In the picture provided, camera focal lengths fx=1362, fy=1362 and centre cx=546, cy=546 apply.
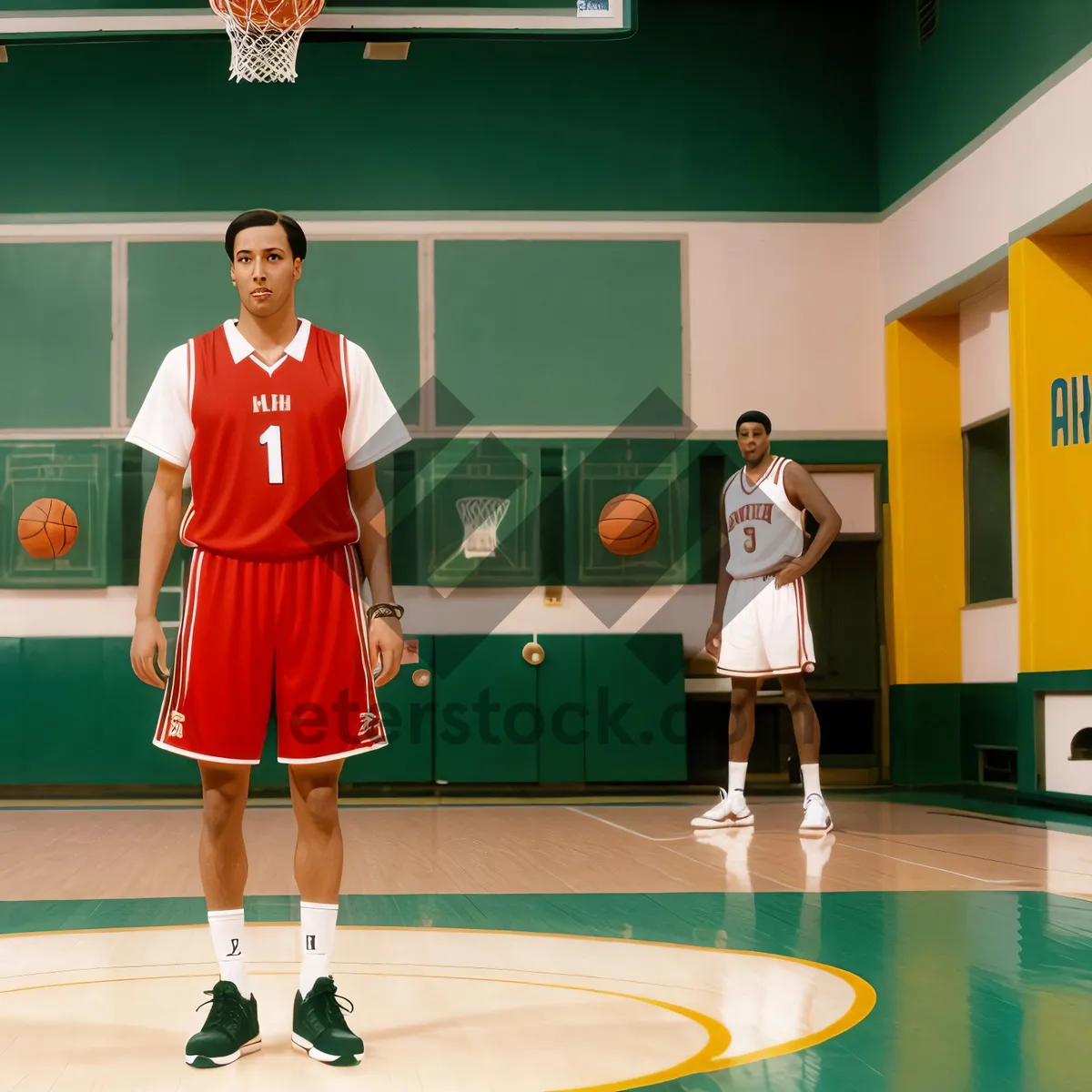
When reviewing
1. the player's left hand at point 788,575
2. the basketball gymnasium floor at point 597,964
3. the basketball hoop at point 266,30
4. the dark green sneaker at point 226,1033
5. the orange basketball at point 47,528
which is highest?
the basketball hoop at point 266,30

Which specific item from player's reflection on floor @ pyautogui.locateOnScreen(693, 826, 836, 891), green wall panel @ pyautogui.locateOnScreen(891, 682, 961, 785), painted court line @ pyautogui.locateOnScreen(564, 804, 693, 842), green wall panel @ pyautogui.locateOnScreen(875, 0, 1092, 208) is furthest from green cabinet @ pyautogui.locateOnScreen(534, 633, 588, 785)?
green wall panel @ pyautogui.locateOnScreen(875, 0, 1092, 208)

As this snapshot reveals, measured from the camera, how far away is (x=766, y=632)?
6309 mm

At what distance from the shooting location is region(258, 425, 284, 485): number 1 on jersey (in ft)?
8.36

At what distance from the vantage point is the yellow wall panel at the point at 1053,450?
712 centimetres

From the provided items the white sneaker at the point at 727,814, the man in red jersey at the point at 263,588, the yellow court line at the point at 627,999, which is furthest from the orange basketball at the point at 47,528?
the man in red jersey at the point at 263,588

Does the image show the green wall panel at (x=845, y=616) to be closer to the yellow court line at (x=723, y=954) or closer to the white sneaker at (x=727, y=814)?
the white sneaker at (x=727, y=814)

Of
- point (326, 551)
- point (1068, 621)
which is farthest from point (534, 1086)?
point (1068, 621)

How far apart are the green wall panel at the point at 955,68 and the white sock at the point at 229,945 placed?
243 inches

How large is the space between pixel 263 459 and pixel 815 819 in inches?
164

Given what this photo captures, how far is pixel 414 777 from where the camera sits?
8469 millimetres

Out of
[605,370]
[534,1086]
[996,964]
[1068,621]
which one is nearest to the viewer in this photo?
[534,1086]

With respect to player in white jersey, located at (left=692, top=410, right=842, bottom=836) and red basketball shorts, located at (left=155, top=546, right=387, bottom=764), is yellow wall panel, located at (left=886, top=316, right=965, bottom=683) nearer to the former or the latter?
player in white jersey, located at (left=692, top=410, right=842, bottom=836)

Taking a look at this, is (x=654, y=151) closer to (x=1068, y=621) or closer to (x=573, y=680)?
(x=573, y=680)

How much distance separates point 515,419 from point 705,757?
8.27 feet
